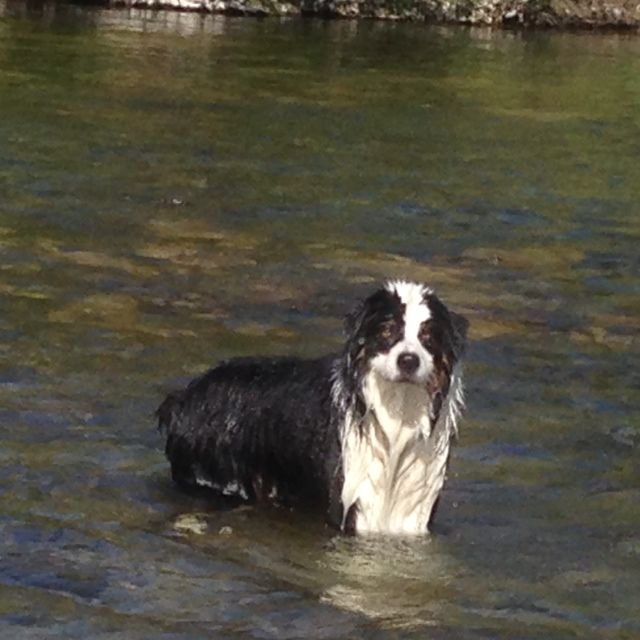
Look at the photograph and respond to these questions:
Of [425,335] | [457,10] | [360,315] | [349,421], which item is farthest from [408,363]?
[457,10]

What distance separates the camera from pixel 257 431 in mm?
8945

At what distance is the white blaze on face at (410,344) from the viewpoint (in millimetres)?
8055

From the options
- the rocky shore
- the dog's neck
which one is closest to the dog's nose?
the dog's neck

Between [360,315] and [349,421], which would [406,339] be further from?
[349,421]

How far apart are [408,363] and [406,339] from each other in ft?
0.53

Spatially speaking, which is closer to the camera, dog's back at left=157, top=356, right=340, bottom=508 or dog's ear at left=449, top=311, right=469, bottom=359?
dog's ear at left=449, top=311, right=469, bottom=359

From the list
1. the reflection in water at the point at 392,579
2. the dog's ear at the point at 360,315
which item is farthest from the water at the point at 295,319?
the dog's ear at the point at 360,315

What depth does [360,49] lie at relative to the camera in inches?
1518

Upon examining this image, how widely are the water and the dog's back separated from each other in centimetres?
16

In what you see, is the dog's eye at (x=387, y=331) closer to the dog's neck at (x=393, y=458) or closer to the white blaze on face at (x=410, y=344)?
the white blaze on face at (x=410, y=344)

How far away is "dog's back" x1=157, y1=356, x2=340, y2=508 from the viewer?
28.6 ft

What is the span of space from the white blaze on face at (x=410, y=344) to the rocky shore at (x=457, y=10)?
3770cm

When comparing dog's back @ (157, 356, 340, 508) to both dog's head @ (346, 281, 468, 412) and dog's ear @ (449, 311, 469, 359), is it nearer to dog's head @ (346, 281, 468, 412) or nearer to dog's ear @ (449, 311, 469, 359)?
dog's head @ (346, 281, 468, 412)

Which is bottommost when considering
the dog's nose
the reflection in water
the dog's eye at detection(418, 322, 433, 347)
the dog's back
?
the reflection in water
